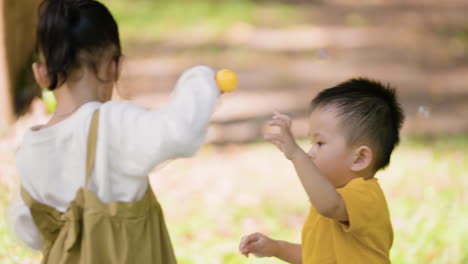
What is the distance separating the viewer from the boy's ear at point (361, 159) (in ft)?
7.19

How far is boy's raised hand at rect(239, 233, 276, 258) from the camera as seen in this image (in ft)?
7.88

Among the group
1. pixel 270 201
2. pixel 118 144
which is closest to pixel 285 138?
pixel 118 144

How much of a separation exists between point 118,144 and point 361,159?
2.46ft

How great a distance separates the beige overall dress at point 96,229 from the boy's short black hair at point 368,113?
2.10 ft

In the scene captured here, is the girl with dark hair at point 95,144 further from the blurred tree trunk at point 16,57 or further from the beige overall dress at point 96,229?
the blurred tree trunk at point 16,57

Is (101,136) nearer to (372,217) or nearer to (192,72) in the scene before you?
(192,72)

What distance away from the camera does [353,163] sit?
220cm

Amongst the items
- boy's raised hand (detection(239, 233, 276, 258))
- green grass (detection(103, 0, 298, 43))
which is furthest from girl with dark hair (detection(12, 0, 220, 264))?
green grass (detection(103, 0, 298, 43))

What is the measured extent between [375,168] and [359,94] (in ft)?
0.79

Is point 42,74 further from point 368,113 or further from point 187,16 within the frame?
point 187,16

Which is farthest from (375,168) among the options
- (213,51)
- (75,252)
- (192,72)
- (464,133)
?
(213,51)

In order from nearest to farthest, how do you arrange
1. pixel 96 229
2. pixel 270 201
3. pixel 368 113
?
pixel 96 229, pixel 368 113, pixel 270 201

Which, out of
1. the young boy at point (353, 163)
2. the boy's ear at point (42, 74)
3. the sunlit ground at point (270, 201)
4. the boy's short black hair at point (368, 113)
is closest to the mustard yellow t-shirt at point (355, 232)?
the young boy at point (353, 163)

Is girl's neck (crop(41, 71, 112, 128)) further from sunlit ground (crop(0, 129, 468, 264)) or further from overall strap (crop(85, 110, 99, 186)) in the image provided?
sunlit ground (crop(0, 129, 468, 264))
